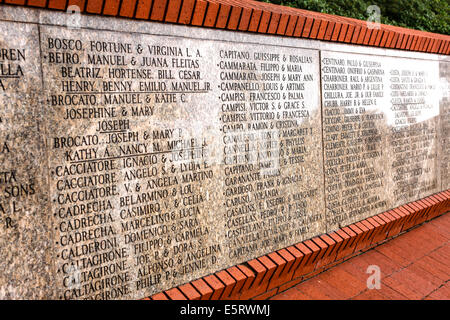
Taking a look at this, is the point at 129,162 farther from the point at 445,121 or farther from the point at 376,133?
the point at 445,121

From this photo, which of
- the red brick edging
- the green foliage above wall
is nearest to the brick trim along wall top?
the red brick edging

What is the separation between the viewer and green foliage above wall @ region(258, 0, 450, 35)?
25.0ft

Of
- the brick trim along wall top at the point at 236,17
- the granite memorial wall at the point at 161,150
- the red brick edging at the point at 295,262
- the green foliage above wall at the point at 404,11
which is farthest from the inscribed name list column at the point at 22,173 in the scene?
the green foliage above wall at the point at 404,11

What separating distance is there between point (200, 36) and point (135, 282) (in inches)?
64.7

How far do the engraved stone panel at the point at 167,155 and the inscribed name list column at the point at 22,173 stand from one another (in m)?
0.06

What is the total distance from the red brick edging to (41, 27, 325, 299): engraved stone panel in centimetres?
8

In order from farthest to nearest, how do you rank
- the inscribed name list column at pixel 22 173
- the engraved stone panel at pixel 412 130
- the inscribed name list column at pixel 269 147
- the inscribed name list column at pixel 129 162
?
1. the engraved stone panel at pixel 412 130
2. the inscribed name list column at pixel 269 147
3. the inscribed name list column at pixel 129 162
4. the inscribed name list column at pixel 22 173

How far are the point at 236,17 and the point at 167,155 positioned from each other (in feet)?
3.76

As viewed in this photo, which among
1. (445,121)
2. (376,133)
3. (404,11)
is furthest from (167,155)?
(404,11)

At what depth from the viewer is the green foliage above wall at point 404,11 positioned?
300 inches

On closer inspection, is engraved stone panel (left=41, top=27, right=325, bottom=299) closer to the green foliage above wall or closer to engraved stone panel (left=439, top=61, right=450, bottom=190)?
engraved stone panel (left=439, top=61, right=450, bottom=190)

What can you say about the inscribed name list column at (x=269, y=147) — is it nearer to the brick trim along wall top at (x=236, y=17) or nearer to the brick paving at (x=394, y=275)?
the brick trim along wall top at (x=236, y=17)
